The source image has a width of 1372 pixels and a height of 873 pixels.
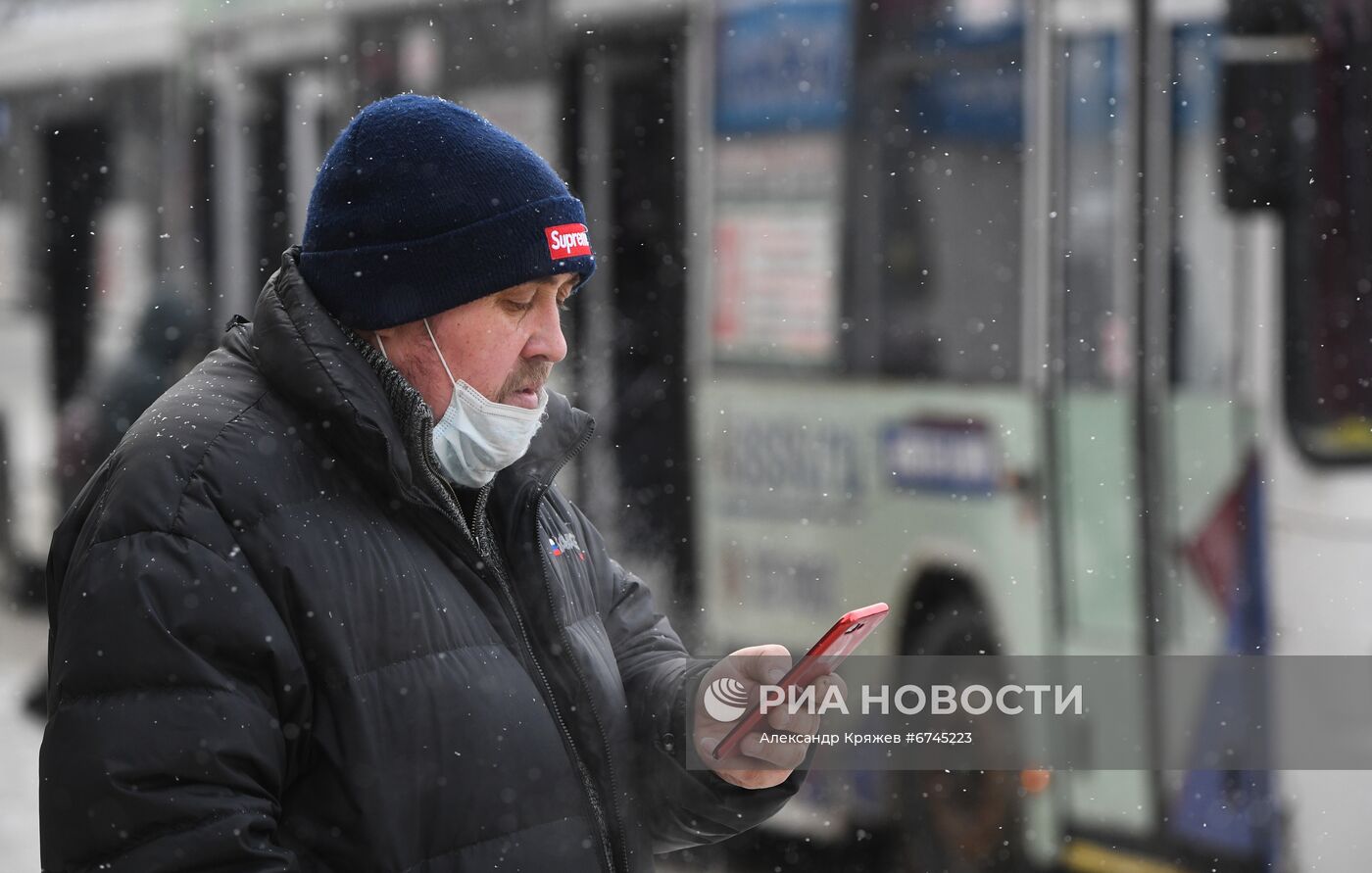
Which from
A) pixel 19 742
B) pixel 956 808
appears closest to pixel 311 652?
pixel 956 808

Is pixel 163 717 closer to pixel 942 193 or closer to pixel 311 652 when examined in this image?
pixel 311 652

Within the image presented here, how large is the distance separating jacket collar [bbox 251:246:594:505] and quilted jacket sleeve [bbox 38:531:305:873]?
204mm

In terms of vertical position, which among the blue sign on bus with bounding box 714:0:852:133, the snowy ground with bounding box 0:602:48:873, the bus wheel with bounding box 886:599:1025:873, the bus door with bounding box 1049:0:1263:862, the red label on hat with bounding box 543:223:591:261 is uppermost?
the blue sign on bus with bounding box 714:0:852:133

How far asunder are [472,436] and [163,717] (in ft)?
→ 1.59

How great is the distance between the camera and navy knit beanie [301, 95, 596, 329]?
77.8 inches

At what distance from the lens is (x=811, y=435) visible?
5.82 m

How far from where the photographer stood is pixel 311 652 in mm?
1777

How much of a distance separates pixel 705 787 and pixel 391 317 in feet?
2.24

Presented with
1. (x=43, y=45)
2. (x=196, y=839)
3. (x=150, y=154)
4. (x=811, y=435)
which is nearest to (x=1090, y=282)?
(x=811, y=435)

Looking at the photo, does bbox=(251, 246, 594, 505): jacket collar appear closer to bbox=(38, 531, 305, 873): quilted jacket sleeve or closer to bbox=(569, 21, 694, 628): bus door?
bbox=(38, 531, 305, 873): quilted jacket sleeve

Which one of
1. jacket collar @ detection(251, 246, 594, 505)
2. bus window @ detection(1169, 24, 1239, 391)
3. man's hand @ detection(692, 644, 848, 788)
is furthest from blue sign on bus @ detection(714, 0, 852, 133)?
jacket collar @ detection(251, 246, 594, 505)

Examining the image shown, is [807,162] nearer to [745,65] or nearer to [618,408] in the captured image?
[745,65]

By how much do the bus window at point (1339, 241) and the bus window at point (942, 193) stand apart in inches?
35.8

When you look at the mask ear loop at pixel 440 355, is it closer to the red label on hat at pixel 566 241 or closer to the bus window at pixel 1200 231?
the red label on hat at pixel 566 241
